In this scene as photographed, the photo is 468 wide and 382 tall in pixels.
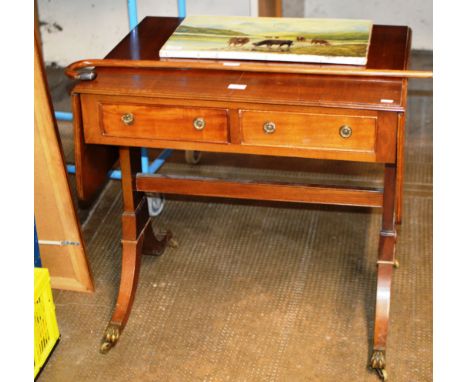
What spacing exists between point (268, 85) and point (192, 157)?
4.61ft

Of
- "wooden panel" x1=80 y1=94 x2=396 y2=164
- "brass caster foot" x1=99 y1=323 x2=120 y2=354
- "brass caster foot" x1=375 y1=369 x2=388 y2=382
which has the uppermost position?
"wooden panel" x1=80 y1=94 x2=396 y2=164

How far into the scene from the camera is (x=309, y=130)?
221 cm

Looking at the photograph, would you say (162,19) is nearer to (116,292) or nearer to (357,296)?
(116,292)

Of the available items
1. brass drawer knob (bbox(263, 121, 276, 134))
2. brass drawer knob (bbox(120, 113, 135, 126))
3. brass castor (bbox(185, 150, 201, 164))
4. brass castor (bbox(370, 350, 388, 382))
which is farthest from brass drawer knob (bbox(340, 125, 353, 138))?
brass castor (bbox(185, 150, 201, 164))

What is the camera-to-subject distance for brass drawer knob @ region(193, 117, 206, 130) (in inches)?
89.4

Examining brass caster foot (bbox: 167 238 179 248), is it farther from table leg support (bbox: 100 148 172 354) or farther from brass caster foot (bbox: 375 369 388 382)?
brass caster foot (bbox: 375 369 388 382)

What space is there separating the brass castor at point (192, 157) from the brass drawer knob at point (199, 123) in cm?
133

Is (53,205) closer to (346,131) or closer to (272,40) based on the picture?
(272,40)

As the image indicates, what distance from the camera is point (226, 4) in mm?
4188

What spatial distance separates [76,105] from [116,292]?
83 centimetres

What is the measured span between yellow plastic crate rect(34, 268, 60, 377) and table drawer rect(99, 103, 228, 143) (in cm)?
52

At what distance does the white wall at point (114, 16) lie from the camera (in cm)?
445

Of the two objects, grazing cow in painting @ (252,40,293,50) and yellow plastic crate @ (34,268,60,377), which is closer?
grazing cow in painting @ (252,40,293,50)

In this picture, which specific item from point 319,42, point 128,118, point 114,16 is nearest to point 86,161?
point 128,118
